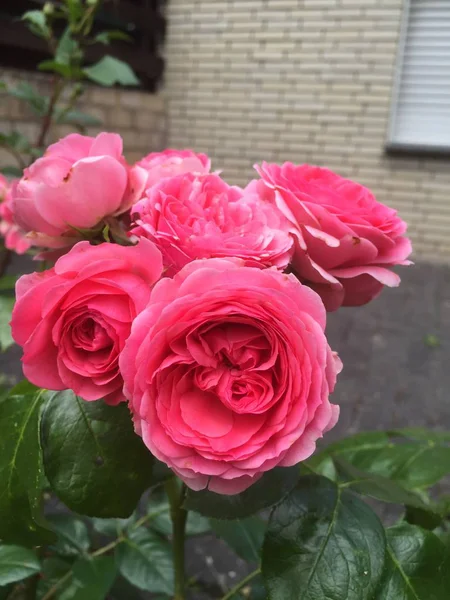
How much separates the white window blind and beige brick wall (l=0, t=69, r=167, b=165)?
69.5 inches

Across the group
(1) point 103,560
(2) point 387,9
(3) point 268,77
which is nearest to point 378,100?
(2) point 387,9

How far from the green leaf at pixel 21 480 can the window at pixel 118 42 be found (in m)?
2.26

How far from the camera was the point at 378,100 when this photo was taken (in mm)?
3826

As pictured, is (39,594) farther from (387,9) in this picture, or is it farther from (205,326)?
(387,9)

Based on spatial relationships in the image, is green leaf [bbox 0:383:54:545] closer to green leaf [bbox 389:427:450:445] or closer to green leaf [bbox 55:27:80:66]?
green leaf [bbox 389:427:450:445]

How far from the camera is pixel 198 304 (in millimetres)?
369

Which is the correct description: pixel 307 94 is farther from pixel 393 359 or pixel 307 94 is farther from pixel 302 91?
pixel 393 359

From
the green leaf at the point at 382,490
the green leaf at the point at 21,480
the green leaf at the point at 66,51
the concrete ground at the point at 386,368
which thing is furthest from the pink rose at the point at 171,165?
the concrete ground at the point at 386,368

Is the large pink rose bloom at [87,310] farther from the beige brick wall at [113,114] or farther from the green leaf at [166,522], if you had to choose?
the beige brick wall at [113,114]

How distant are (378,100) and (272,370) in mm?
3872

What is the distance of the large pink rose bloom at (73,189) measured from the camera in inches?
18.3

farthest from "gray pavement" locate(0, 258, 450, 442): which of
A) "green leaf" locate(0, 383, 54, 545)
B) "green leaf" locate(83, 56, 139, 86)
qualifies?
"green leaf" locate(0, 383, 54, 545)

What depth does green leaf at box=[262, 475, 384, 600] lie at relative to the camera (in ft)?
1.53

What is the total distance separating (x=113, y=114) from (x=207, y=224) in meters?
3.62
